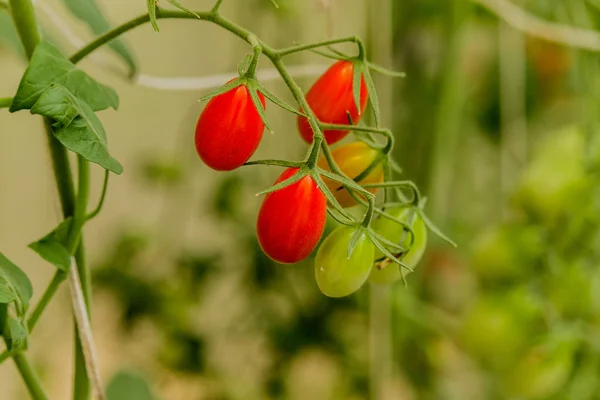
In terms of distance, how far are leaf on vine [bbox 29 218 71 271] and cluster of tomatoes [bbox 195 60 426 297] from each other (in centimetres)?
8

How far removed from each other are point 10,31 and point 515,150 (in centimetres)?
75

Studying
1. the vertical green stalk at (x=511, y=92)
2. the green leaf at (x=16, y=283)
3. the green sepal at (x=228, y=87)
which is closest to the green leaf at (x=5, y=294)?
the green leaf at (x=16, y=283)

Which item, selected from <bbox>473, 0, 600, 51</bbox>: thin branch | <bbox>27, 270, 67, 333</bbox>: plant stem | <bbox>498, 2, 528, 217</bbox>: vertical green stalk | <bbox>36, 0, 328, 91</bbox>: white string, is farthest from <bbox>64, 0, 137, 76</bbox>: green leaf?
<bbox>498, 2, 528, 217</bbox>: vertical green stalk

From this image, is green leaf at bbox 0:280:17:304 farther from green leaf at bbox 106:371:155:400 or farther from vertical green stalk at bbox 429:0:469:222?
vertical green stalk at bbox 429:0:469:222

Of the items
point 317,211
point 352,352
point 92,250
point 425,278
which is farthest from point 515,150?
point 317,211

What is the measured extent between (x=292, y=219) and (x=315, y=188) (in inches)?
0.5

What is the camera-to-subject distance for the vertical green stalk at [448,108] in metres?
0.69

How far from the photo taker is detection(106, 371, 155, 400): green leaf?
0.38 m

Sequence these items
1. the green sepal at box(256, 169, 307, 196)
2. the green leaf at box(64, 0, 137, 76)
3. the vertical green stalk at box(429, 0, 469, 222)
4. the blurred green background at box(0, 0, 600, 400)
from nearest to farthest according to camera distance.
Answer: the green sepal at box(256, 169, 307, 196) < the green leaf at box(64, 0, 137, 76) < the blurred green background at box(0, 0, 600, 400) < the vertical green stalk at box(429, 0, 469, 222)

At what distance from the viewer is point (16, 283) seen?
264 millimetres

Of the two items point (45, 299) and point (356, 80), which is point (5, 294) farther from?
point (356, 80)

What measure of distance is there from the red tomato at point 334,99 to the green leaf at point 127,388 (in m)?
0.21

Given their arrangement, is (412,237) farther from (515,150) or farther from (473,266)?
(515,150)

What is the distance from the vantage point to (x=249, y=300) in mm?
803
